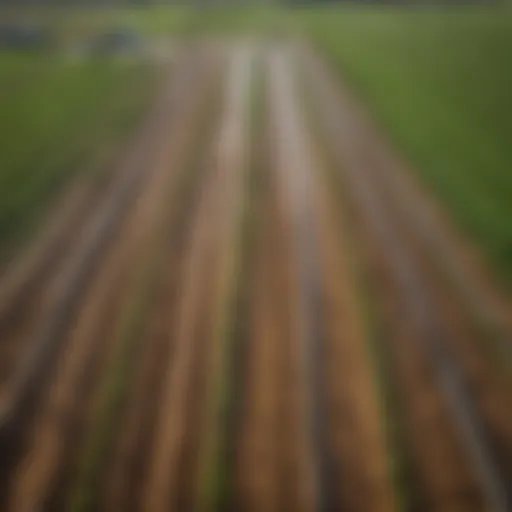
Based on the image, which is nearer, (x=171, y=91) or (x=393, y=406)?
(x=393, y=406)

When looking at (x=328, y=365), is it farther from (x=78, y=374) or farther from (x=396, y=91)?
(x=396, y=91)

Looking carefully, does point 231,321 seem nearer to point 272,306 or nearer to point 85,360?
point 272,306

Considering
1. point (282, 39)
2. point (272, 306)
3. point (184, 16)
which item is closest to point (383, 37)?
point (282, 39)

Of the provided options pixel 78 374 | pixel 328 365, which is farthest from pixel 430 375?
pixel 78 374

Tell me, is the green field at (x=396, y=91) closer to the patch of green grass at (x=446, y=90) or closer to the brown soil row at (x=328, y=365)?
the patch of green grass at (x=446, y=90)

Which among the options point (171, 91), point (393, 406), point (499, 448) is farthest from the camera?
point (171, 91)

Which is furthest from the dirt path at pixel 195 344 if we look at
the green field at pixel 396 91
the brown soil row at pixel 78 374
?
the green field at pixel 396 91
